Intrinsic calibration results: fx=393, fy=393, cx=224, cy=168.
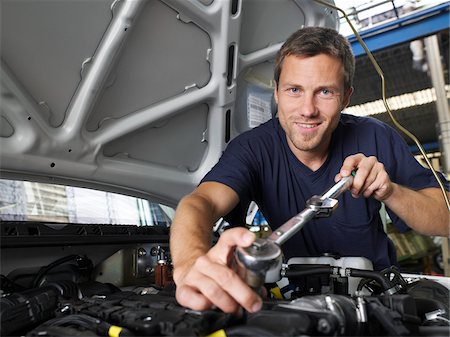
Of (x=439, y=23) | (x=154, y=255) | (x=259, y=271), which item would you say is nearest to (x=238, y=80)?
(x=154, y=255)

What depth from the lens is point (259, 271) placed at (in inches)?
27.5

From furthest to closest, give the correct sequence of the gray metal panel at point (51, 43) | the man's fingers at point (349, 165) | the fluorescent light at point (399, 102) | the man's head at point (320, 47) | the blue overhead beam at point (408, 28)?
the fluorescent light at point (399, 102), the blue overhead beam at point (408, 28), the man's head at point (320, 47), the gray metal panel at point (51, 43), the man's fingers at point (349, 165)

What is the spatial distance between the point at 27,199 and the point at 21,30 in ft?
2.01

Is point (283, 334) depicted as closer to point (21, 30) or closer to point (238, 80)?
point (21, 30)

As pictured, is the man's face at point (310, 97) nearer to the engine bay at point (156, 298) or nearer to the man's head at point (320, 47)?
the man's head at point (320, 47)

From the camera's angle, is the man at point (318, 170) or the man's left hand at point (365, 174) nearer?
the man's left hand at point (365, 174)

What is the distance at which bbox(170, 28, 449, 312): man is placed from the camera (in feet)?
4.46

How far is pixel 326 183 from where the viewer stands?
1.58 m

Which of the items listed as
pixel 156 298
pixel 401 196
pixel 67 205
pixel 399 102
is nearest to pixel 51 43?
pixel 67 205

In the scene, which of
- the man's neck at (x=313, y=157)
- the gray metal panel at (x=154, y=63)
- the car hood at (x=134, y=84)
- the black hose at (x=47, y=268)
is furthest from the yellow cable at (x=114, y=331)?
the man's neck at (x=313, y=157)

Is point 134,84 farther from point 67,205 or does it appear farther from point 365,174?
point 365,174

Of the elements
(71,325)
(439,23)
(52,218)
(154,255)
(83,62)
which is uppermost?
(439,23)

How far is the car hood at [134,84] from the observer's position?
51.0 inches

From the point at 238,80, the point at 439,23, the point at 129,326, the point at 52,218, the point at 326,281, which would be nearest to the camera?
the point at 129,326
